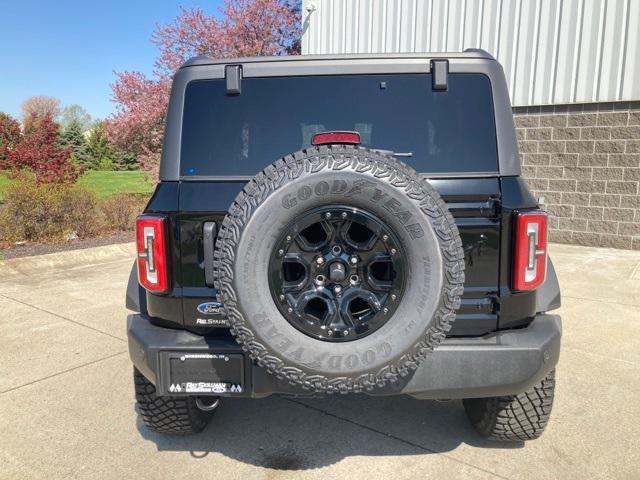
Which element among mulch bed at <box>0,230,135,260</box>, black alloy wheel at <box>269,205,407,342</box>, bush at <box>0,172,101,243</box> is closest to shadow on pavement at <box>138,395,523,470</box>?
black alloy wheel at <box>269,205,407,342</box>

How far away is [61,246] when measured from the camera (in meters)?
8.37

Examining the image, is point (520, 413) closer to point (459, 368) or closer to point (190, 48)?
point (459, 368)

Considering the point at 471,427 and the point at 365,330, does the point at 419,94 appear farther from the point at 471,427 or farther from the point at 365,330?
the point at 471,427

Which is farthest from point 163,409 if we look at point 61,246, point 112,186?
point 112,186

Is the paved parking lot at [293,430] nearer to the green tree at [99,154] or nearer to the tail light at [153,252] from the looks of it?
the tail light at [153,252]

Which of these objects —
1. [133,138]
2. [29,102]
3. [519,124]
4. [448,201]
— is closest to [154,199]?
[448,201]

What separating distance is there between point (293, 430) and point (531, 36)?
339 inches

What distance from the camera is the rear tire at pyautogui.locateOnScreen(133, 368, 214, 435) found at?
8.78 feet

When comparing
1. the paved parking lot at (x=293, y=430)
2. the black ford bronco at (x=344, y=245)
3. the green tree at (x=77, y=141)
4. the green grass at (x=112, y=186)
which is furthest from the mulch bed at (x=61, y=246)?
the green tree at (x=77, y=141)

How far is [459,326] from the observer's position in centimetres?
229

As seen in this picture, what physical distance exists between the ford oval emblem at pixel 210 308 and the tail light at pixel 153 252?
19cm

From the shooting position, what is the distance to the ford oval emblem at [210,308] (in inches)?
90.2

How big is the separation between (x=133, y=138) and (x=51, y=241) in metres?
6.58

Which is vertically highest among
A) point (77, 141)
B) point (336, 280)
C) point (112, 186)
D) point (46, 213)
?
point (77, 141)
